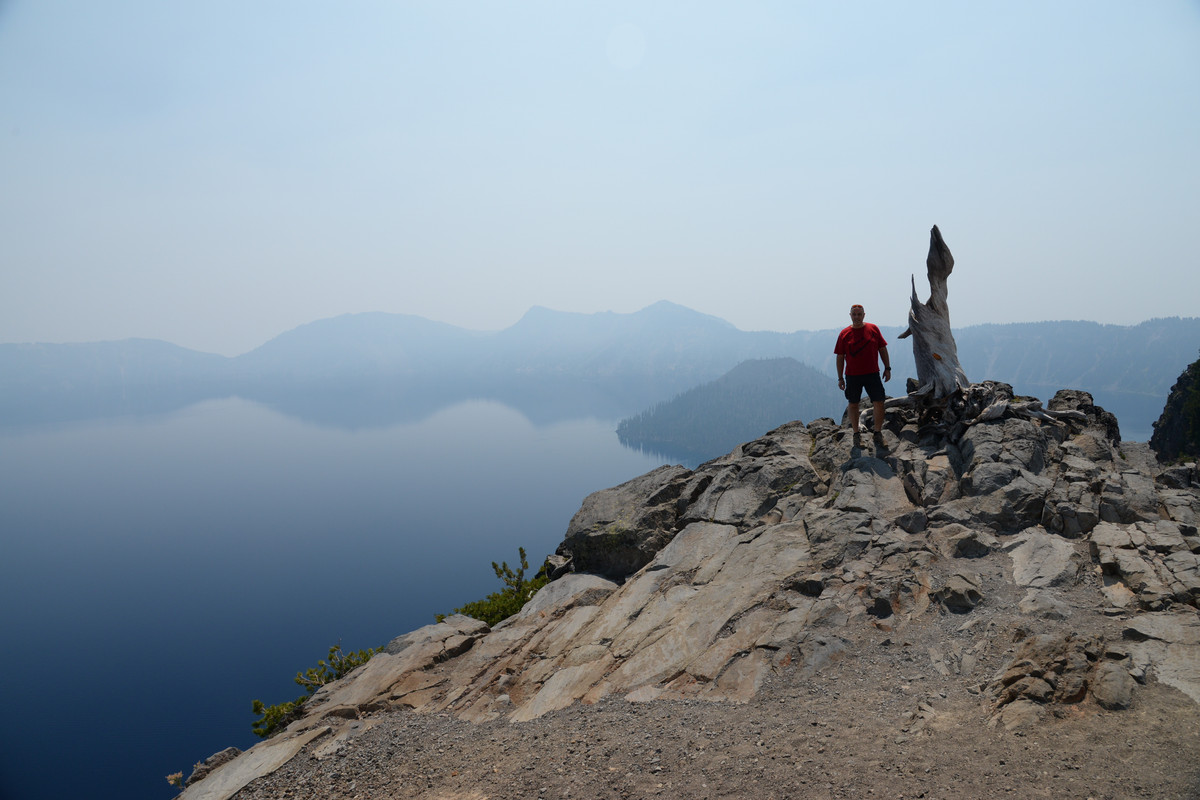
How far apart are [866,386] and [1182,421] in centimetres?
7976

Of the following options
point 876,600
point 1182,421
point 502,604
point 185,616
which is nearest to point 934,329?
point 876,600

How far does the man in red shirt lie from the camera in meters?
13.9

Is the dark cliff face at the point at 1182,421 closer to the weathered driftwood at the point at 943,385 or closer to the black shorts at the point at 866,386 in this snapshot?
the weathered driftwood at the point at 943,385

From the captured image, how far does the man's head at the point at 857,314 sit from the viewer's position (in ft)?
45.0

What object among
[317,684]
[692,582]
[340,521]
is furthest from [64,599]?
[692,582]

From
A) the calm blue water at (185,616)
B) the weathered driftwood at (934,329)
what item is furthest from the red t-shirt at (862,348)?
the calm blue water at (185,616)

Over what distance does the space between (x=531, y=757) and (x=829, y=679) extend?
4.24m

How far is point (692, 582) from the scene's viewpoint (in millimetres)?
11859

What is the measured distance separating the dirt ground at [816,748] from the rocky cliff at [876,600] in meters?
0.11

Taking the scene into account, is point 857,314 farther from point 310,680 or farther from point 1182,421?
point 1182,421

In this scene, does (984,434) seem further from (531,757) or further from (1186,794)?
(531,757)

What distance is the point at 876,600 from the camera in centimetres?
898

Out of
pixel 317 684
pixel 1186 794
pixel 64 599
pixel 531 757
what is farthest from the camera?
pixel 64 599

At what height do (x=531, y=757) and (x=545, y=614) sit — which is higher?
(x=531, y=757)
